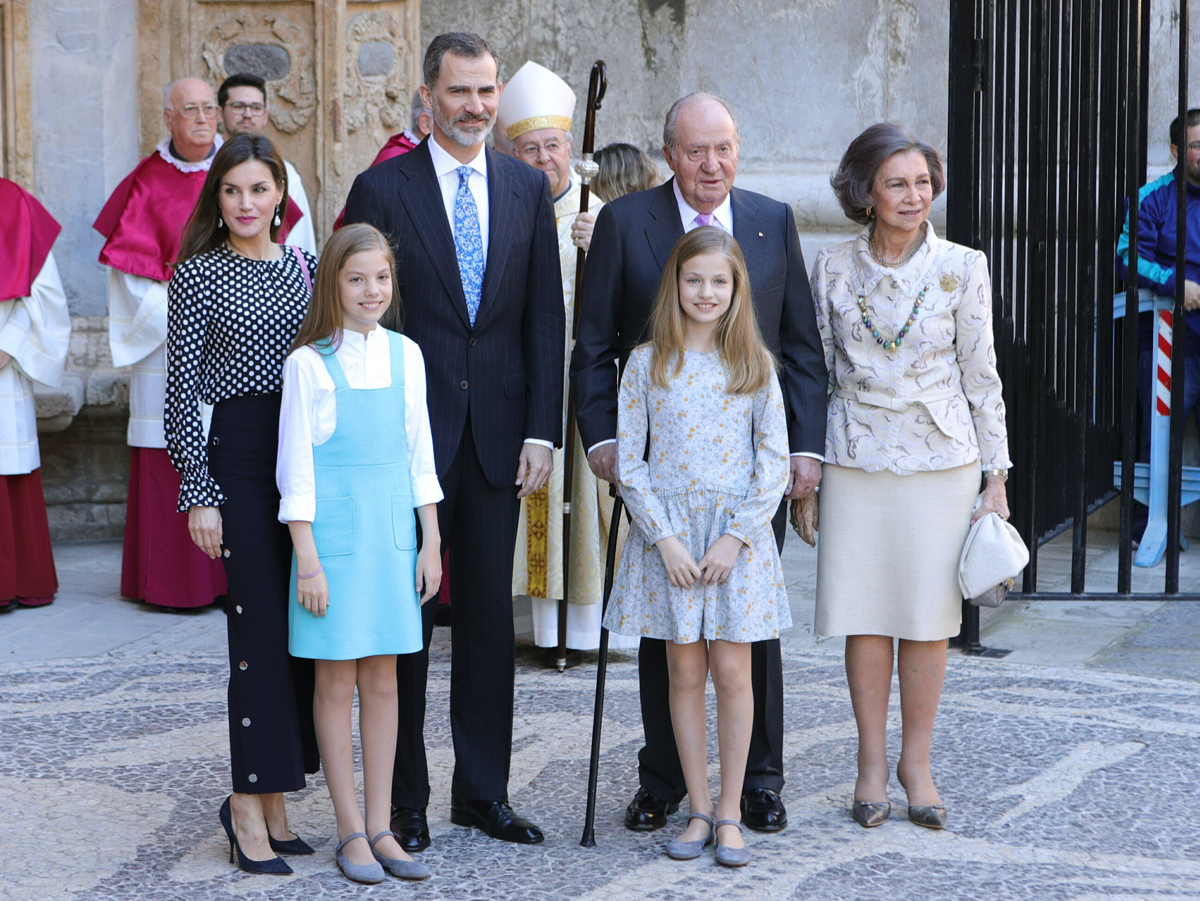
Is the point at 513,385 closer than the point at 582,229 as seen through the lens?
Yes

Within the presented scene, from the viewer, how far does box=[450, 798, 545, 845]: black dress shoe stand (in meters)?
3.45

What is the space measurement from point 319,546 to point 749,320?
3.62ft

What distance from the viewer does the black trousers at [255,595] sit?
323cm

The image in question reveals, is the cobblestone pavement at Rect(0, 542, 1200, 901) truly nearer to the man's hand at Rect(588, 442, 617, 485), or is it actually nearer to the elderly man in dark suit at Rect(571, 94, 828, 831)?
the elderly man in dark suit at Rect(571, 94, 828, 831)

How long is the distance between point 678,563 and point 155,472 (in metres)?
3.45

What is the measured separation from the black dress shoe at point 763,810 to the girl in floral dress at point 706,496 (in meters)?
0.16

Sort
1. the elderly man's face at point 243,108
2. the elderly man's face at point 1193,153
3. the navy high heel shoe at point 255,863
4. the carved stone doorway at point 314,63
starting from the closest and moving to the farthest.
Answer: the navy high heel shoe at point 255,863, the elderly man's face at point 243,108, the elderly man's face at point 1193,153, the carved stone doorway at point 314,63

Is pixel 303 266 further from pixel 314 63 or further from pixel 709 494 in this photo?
pixel 314 63

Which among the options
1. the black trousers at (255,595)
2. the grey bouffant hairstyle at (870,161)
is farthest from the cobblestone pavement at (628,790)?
the grey bouffant hairstyle at (870,161)

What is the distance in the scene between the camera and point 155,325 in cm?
603

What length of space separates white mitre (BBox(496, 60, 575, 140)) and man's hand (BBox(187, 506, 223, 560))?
2.22 meters

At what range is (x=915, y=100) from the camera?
25.8ft

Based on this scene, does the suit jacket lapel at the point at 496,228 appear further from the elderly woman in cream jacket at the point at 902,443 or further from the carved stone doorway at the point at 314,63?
the carved stone doorway at the point at 314,63

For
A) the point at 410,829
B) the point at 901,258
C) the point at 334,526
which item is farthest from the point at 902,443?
the point at 410,829
